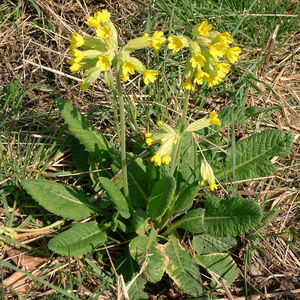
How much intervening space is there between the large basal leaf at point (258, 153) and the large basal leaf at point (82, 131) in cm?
99

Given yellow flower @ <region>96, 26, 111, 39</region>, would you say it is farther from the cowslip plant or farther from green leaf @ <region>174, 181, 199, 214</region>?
green leaf @ <region>174, 181, 199, 214</region>

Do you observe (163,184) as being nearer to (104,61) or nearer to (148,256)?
(148,256)

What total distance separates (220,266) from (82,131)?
58.9 inches

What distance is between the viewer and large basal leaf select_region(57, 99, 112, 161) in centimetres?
326

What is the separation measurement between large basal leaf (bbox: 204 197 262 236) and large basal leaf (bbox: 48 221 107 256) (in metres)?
0.80

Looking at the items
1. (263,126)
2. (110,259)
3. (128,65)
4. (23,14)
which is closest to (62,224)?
(110,259)

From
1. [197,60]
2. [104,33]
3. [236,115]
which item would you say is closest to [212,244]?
[236,115]

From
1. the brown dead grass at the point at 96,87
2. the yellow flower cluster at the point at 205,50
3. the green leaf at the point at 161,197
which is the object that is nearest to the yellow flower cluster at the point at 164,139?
the green leaf at the point at 161,197

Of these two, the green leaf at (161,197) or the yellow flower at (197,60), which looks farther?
the green leaf at (161,197)

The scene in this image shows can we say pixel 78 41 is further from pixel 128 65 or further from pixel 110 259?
pixel 110 259

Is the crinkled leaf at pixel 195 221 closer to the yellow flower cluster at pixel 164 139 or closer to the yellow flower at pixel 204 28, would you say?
the yellow flower cluster at pixel 164 139

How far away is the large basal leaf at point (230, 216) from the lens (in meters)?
2.81

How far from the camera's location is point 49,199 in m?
2.99

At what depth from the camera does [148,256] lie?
285cm
